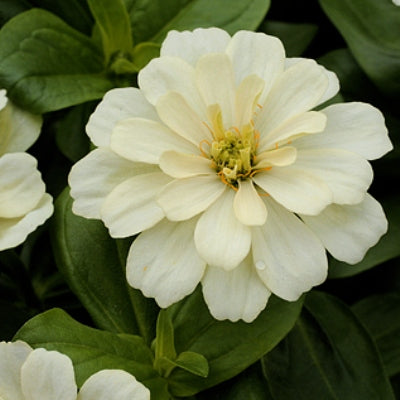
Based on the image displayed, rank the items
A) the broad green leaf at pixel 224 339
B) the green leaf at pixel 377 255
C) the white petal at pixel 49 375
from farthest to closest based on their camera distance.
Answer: the green leaf at pixel 377 255, the broad green leaf at pixel 224 339, the white petal at pixel 49 375

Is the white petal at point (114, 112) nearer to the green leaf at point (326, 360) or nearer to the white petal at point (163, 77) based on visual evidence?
the white petal at point (163, 77)

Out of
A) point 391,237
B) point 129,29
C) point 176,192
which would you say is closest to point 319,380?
point 391,237

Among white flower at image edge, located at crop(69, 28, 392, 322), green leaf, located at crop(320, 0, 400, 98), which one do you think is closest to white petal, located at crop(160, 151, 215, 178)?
white flower at image edge, located at crop(69, 28, 392, 322)

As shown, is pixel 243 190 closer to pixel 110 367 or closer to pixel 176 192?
pixel 176 192

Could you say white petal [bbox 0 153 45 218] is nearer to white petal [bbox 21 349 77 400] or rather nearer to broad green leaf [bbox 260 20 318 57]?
white petal [bbox 21 349 77 400]

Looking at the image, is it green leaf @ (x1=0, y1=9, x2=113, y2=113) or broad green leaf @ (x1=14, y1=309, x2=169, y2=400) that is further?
green leaf @ (x1=0, y1=9, x2=113, y2=113)

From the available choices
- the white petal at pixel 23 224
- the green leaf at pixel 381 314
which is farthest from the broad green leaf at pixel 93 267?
the green leaf at pixel 381 314

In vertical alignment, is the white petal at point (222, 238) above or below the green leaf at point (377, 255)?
above
